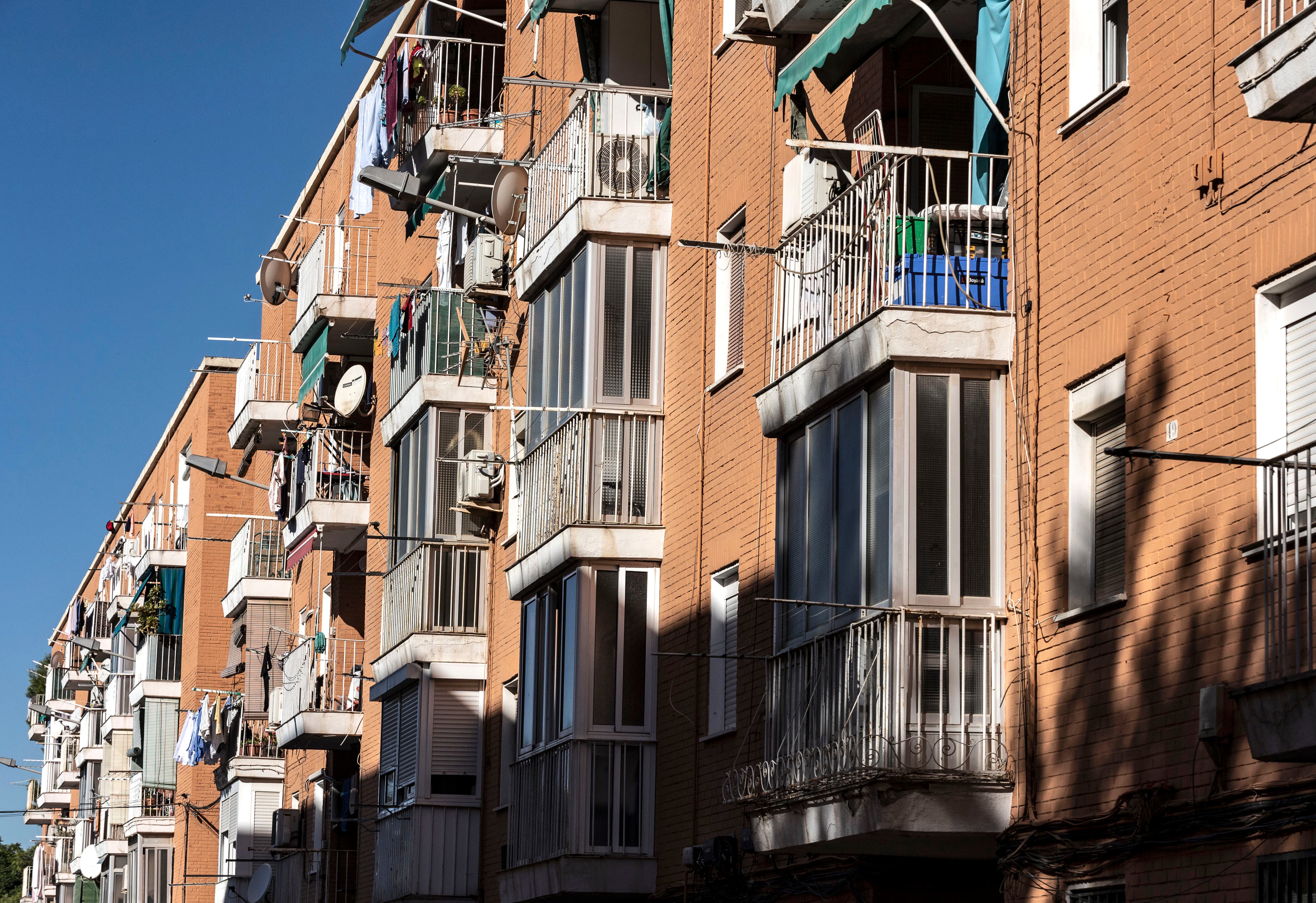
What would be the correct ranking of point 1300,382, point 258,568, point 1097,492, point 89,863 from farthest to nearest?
point 89,863
point 258,568
point 1097,492
point 1300,382

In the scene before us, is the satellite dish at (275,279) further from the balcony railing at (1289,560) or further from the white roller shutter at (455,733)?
the balcony railing at (1289,560)

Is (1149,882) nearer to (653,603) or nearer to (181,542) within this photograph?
(653,603)

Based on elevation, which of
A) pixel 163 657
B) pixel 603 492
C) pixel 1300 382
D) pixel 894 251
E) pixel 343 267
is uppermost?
pixel 343 267

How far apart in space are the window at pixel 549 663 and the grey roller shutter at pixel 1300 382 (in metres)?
10.0

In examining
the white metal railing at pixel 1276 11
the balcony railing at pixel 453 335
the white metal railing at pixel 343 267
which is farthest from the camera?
the white metal railing at pixel 343 267

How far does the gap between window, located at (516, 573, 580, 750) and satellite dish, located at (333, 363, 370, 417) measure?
37.5ft

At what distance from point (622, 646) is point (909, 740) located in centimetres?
715

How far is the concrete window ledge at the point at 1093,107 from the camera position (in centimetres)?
1279

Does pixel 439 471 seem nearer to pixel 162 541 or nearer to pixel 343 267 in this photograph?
pixel 343 267

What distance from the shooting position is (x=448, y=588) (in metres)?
25.8

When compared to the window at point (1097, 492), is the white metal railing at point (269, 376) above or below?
above

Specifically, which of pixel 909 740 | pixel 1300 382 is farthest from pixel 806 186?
pixel 1300 382

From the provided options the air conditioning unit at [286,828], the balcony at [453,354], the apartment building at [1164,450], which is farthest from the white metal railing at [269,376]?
the apartment building at [1164,450]

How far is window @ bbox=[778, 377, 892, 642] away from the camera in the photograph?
1426 centimetres
